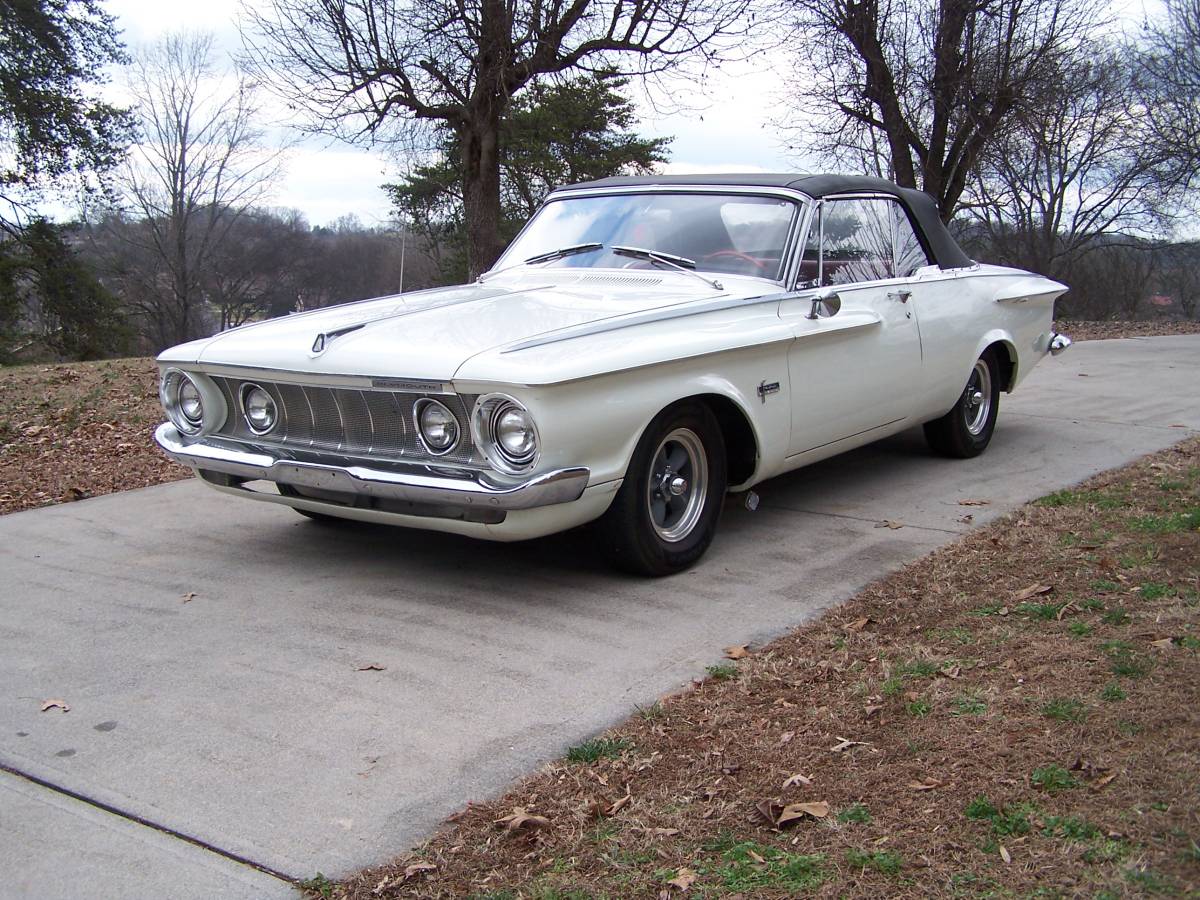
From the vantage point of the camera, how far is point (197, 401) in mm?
5008

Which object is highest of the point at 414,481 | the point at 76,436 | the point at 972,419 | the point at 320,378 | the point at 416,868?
the point at 320,378

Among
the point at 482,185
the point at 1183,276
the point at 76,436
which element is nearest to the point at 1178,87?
the point at 1183,276

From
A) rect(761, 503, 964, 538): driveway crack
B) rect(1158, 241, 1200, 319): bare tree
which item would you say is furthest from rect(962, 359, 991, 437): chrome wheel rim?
rect(1158, 241, 1200, 319): bare tree

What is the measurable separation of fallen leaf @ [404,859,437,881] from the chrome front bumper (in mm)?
1555

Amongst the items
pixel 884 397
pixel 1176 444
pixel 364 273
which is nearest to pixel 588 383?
pixel 884 397

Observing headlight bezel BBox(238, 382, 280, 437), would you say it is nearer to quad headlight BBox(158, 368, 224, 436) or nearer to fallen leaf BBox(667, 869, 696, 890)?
quad headlight BBox(158, 368, 224, 436)

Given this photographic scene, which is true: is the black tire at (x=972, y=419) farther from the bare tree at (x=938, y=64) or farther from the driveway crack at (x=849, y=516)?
the bare tree at (x=938, y=64)

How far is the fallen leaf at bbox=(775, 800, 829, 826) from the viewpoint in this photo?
2609 millimetres

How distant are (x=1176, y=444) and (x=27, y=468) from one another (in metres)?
7.14

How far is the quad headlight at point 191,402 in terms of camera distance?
4934 mm

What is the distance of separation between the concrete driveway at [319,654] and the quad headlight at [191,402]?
1.97ft

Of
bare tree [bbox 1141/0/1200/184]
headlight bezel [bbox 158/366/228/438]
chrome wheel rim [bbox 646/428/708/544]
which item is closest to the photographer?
chrome wheel rim [bbox 646/428/708/544]

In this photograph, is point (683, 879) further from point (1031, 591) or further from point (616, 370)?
point (1031, 591)

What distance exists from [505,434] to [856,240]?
8.54ft
